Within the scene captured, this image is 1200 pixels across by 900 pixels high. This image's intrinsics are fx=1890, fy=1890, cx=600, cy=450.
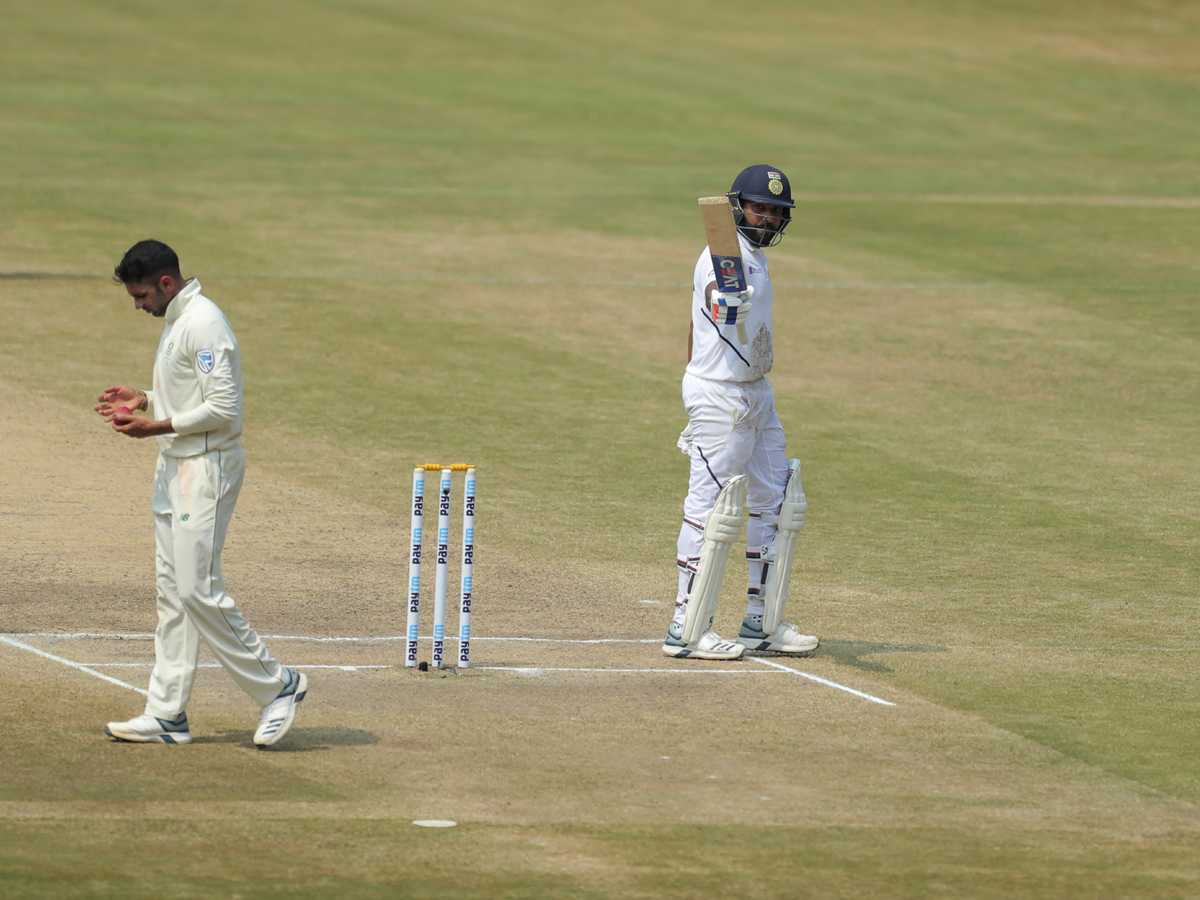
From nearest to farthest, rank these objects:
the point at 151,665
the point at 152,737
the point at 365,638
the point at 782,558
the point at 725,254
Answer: the point at 152,737, the point at 151,665, the point at 725,254, the point at 782,558, the point at 365,638

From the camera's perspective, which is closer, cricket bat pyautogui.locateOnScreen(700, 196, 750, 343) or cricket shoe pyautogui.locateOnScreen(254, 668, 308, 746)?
cricket shoe pyautogui.locateOnScreen(254, 668, 308, 746)

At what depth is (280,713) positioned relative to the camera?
27.2ft

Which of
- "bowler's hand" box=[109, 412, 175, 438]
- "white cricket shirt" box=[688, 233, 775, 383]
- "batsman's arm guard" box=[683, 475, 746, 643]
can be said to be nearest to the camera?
"bowler's hand" box=[109, 412, 175, 438]

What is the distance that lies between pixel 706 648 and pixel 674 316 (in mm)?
12286

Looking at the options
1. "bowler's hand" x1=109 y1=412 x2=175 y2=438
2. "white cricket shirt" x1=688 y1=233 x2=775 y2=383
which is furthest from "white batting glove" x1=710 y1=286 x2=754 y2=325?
"bowler's hand" x1=109 y1=412 x2=175 y2=438

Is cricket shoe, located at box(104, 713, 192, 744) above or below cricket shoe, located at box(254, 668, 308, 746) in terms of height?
below

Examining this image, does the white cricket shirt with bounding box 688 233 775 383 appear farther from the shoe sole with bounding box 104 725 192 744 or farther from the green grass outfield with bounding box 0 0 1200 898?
the shoe sole with bounding box 104 725 192 744

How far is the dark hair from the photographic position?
8.23 metres

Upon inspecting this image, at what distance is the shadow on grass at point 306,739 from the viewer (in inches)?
331

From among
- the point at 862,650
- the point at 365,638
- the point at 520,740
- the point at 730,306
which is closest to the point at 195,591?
the point at 520,740

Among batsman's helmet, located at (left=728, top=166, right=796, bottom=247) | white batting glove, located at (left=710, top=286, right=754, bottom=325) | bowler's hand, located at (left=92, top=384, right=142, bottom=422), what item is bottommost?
bowler's hand, located at (left=92, top=384, right=142, bottom=422)

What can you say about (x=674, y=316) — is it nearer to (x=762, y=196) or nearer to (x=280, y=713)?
(x=762, y=196)

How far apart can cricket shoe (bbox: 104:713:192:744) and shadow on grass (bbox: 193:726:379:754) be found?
0.46 feet

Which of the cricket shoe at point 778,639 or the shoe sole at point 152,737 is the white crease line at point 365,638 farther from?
the shoe sole at point 152,737
